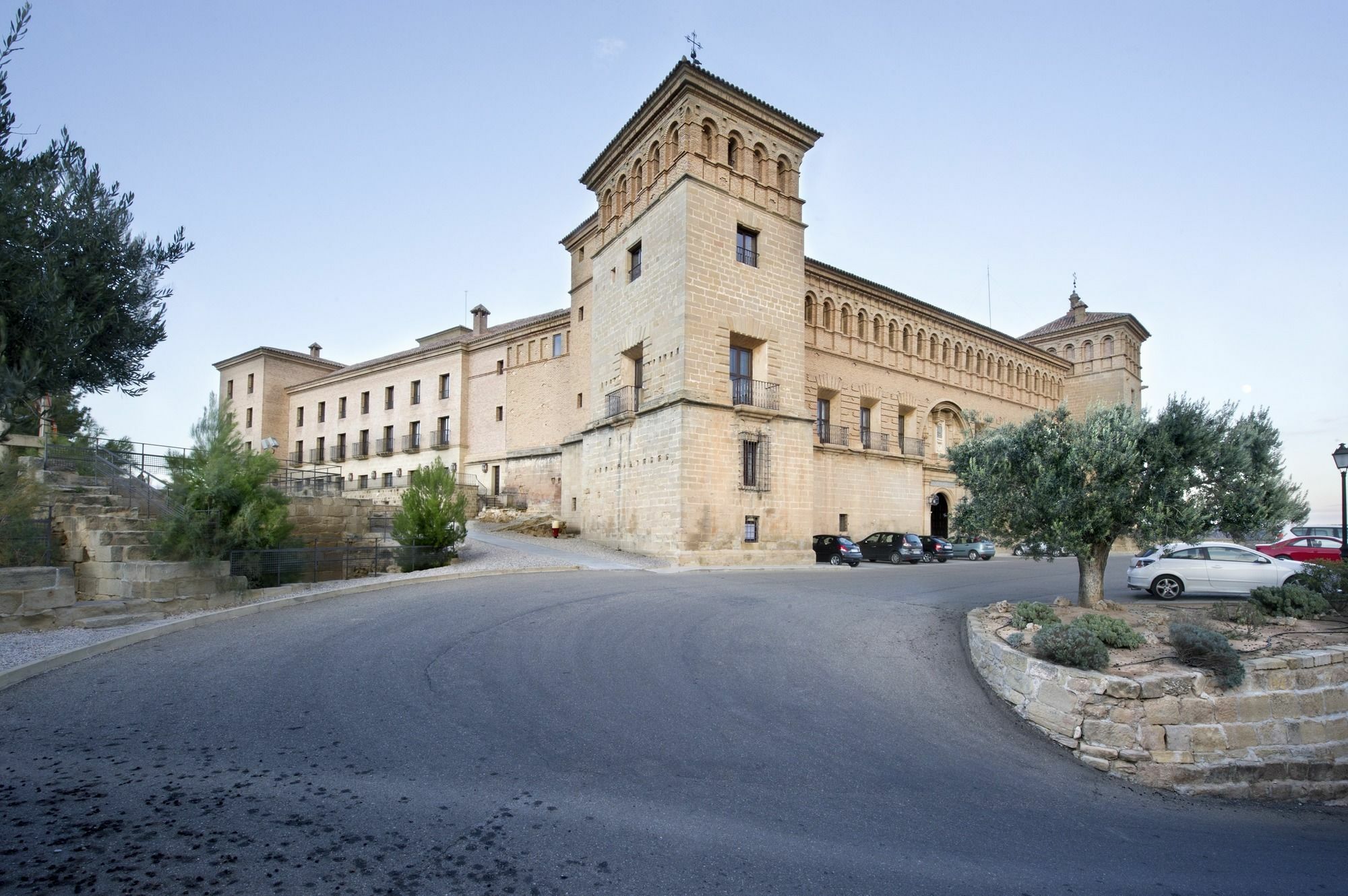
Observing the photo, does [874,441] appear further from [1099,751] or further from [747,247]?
[1099,751]

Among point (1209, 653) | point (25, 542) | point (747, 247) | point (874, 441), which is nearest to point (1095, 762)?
point (1209, 653)

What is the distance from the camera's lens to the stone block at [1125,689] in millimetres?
6516

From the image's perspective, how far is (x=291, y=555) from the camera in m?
13.3

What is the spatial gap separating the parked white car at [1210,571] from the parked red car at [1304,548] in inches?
353

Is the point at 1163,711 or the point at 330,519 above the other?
the point at 330,519

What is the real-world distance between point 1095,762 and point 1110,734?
11.7 inches

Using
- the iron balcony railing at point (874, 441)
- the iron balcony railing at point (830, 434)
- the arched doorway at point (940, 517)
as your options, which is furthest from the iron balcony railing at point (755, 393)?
the arched doorway at point (940, 517)

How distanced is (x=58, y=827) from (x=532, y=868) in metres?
2.85

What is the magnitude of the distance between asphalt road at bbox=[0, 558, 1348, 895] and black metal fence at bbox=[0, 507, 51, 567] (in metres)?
3.21

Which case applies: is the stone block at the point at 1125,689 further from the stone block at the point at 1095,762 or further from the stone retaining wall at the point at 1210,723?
the stone block at the point at 1095,762

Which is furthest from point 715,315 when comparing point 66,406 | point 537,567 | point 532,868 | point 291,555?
point 532,868

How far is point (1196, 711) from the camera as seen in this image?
661 centimetres

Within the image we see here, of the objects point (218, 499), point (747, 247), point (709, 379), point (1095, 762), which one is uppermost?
point (747, 247)

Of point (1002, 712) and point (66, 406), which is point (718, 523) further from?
point (66, 406)
